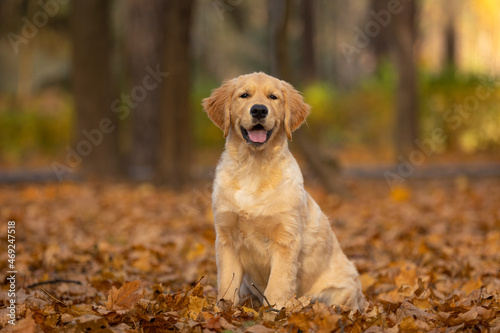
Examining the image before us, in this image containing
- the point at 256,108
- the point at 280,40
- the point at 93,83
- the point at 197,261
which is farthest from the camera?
the point at 93,83

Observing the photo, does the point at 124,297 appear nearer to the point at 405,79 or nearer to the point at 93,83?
the point at 93,83

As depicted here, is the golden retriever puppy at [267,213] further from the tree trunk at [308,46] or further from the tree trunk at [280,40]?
the tree trunk at [308,46]

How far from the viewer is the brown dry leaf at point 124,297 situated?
151 inches

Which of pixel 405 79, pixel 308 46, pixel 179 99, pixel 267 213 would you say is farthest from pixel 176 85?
pixel 308 46

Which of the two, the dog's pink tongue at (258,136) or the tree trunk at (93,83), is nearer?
the dog's pink tongue at (258,136)

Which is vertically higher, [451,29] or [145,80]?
[451,29]

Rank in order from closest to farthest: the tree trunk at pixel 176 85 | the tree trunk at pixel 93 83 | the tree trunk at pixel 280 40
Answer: the tree trunk at pixel 280 40 < the tree trunk at pixel 176 85 < the tree trunk at pixel 93 83

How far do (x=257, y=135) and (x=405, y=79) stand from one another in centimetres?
1175

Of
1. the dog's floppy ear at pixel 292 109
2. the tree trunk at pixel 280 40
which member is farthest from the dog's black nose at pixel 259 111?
the tree trunk at pixel 280 40

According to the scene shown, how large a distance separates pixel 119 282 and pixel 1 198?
6848mm

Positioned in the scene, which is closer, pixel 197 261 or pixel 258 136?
pixel 258 136

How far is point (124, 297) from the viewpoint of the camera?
3.90 meters

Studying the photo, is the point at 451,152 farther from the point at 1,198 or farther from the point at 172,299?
the point at 172,299

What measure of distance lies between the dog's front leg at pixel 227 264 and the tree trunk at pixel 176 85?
7573 millimetres
